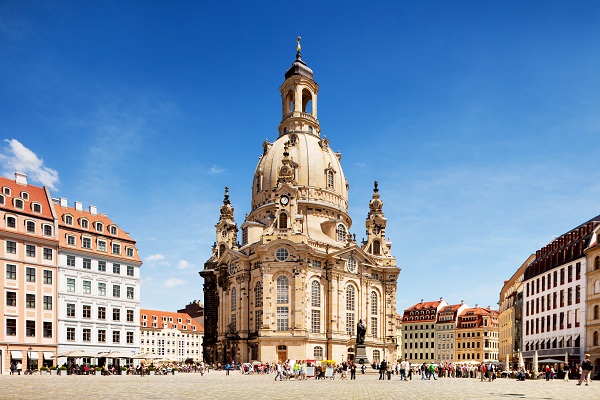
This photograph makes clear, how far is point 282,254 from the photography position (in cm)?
9019

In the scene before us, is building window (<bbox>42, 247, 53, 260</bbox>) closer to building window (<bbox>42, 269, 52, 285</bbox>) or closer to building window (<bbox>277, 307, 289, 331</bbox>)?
building window (<bbox>42, 269, 52, 285</bbox>)

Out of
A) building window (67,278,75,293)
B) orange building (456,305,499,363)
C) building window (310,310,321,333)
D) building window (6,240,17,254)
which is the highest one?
building window (6,240,17,254)

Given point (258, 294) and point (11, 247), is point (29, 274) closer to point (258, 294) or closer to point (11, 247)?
point (11, 247)

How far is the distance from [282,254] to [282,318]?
9445mm

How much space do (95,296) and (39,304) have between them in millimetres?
7258

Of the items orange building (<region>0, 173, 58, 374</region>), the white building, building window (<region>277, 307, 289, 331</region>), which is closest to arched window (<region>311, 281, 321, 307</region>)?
building window (<region>277, 307, 289, 331</region>)

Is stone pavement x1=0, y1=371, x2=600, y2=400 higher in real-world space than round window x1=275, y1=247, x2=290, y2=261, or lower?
lower

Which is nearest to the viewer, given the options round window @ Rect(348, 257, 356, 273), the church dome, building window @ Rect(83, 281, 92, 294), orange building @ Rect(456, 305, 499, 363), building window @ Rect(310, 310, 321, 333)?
building window @ Rect(83, 281, 92, 294)

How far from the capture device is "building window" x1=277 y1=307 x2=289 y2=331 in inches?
3494

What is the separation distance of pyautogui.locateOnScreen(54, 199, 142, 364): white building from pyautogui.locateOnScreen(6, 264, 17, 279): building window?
5625mm

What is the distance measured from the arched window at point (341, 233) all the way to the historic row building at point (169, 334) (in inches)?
1915

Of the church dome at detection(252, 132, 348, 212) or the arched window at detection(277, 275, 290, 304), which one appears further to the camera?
the church dome at detection(252, 132, 348, 212)

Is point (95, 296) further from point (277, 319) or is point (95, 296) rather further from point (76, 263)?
point (277, 319)

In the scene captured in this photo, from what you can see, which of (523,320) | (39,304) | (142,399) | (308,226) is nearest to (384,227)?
(308,226)
